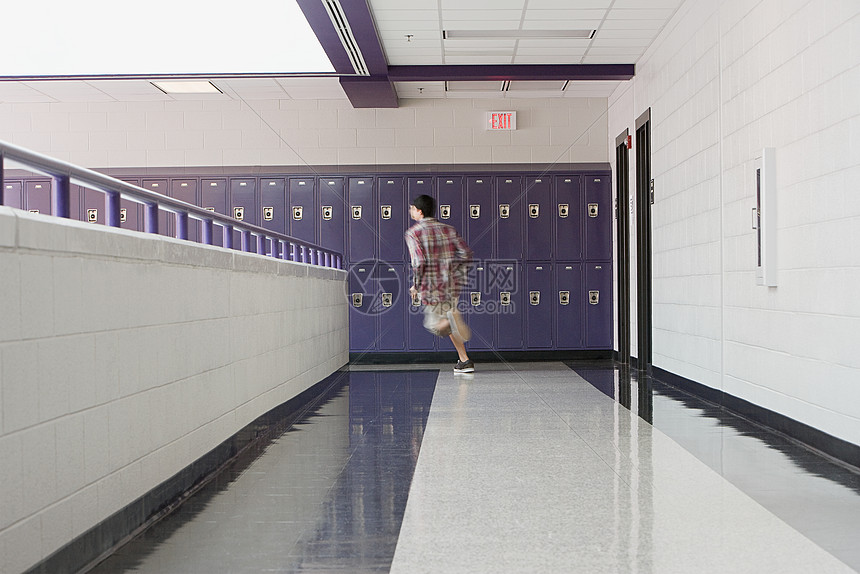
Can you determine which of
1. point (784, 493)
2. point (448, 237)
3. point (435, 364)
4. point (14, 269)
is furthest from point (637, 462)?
point (435, 364)

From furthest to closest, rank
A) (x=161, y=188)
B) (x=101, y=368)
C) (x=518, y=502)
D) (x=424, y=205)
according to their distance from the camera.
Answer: (x=161, y=188) → (x=424, y=205) → (x=518, y=502) → (x=101, y=368)

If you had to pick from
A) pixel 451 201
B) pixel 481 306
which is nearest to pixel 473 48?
pixel 451 201

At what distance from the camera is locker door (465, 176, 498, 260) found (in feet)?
27.5

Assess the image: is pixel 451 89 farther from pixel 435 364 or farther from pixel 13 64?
pixel 13 64

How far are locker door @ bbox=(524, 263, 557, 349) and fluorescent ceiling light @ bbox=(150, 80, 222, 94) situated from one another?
366 centimetres

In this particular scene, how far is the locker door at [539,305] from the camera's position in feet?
27.7

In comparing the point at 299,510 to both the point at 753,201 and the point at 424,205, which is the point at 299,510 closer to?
the point at 753,201

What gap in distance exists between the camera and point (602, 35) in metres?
6.30

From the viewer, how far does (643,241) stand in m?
6.95

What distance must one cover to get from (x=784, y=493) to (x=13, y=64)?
673cm

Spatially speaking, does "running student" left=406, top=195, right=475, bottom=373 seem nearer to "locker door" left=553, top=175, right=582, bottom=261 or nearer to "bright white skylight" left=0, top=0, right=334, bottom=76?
"bright white skylight" left=0, top=0, right=334, bottom=76

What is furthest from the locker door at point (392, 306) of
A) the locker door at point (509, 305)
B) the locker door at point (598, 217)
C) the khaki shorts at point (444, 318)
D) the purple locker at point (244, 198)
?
the locker door at point (598, 217)

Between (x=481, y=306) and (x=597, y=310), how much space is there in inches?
48.2

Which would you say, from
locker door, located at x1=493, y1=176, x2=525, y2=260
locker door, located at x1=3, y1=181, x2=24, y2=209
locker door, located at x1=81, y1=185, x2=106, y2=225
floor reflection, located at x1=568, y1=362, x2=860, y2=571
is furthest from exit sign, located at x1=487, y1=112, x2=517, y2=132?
locker door, located at x1=3, y1=181, x2=24, y2=209
